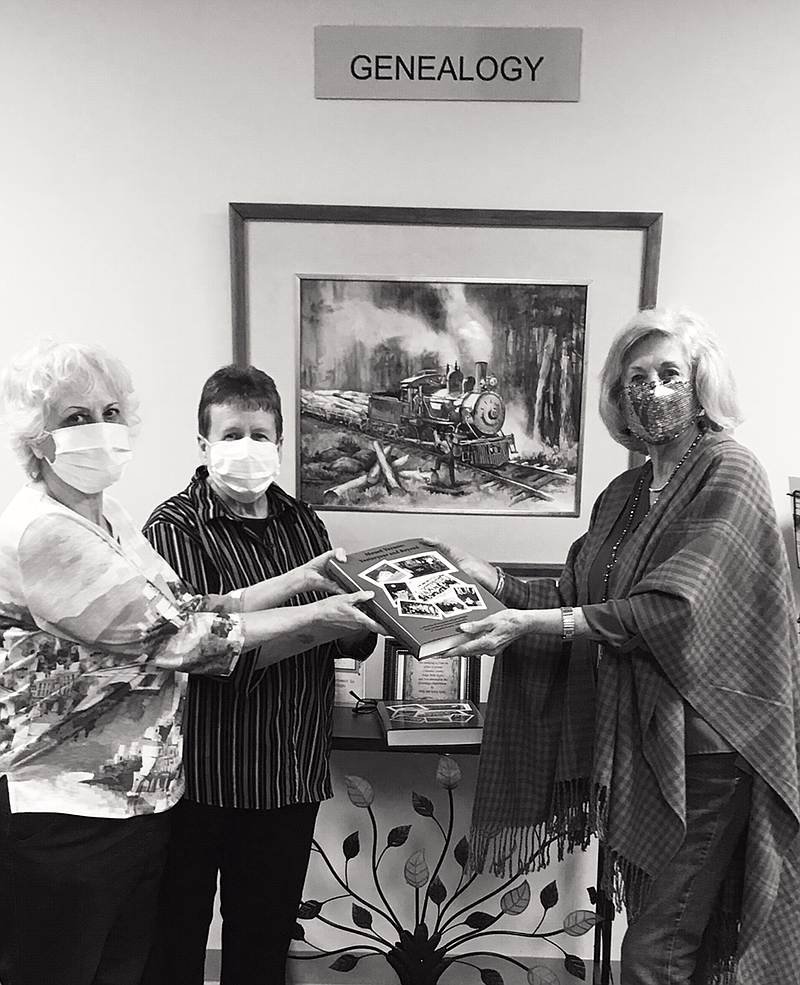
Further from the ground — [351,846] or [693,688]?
[693,688]

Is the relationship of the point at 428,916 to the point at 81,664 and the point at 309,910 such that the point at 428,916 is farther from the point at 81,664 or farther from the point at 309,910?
the point at 81,664

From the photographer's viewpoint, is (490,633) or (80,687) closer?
(80,687)

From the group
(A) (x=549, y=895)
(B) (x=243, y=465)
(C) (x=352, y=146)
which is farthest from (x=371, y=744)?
(C) (x=352, y=146)

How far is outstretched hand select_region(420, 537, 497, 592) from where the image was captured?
1.77 m

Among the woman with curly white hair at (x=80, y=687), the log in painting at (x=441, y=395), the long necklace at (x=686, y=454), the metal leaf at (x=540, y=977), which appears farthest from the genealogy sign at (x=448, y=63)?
the metal leaf at (x=540, y=977)

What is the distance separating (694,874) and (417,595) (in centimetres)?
66

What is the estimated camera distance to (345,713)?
80.4 inches

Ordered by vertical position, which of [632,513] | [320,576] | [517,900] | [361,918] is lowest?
[361,918]

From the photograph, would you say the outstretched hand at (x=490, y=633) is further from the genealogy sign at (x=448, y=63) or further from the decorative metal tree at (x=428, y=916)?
the genealogy sign at (x=448, y=63)

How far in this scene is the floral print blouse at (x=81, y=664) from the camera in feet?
4.12

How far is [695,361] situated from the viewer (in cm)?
153

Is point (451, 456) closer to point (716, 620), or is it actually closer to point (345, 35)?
point (716, 620)

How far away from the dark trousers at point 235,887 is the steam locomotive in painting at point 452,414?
2.98 ft

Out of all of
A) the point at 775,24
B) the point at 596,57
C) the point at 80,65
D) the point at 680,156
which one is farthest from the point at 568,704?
the point at 80,65
